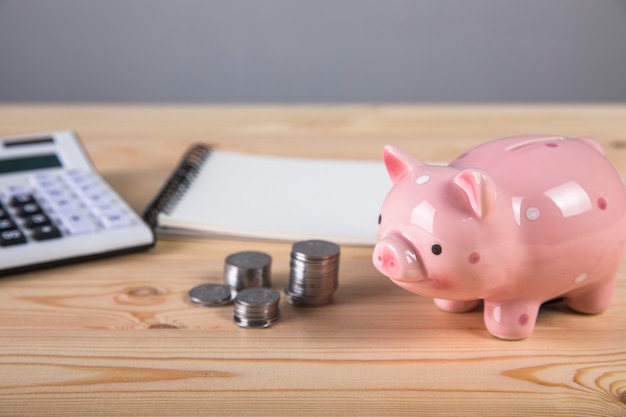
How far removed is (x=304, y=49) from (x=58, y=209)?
4.77 feet

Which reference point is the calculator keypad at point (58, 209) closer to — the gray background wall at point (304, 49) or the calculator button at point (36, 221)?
the calculator button at point (36, 221)

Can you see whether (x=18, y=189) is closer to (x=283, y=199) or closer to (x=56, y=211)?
(x=56, y=211)

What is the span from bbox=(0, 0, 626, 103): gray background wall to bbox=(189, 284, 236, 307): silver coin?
1551mm

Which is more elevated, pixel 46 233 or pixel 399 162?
pixel 399 162

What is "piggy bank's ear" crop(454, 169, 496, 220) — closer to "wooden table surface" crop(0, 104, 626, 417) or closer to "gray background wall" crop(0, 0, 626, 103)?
"wooden table surface" crop(0, 104, 626, 417)

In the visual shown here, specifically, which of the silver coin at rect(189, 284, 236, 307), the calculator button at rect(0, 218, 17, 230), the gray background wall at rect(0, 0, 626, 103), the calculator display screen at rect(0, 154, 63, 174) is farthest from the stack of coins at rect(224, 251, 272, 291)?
the gray background wall at rect(0, 0, 626, 103)

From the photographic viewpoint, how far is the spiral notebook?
2.77 feet

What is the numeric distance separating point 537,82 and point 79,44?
1228mm

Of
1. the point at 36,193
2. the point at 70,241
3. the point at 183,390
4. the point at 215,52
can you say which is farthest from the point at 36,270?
the point at 215,52

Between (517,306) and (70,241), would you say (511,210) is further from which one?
(70,241)

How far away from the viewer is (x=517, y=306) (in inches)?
25.0

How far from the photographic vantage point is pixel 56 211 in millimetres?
840

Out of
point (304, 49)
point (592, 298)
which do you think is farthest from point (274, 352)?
point (304, 49)

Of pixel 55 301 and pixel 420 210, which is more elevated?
pixel 420 210
